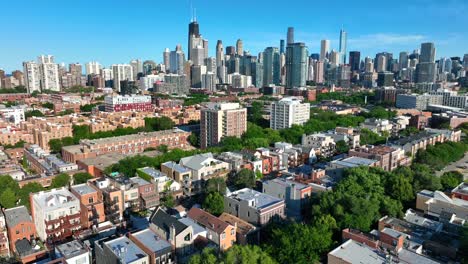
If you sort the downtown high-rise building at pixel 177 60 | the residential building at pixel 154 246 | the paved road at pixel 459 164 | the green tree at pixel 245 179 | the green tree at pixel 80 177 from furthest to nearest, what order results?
the downtown high-rise building at pixel 177 60 < the paved road at pixel 459 164 < the green tree at pixel 80 177 < the green tree at pixel 245 179 < the residential building at pixel 154 246

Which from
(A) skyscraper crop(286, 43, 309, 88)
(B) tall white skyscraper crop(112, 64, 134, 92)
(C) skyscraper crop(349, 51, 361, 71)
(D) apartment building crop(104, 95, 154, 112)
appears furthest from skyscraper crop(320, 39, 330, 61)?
(D) apartment building crop(104, 95, 154, 112)

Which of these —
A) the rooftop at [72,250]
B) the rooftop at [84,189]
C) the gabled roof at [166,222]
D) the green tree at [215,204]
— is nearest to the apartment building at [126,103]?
the rooftop at [84,189]

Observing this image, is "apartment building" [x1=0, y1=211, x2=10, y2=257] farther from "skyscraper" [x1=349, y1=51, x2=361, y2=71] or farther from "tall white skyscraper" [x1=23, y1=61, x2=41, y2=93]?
"skyscraper" [x1=349, y1=51, x2=361, y2=71]

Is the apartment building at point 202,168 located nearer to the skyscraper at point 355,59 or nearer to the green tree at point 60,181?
the green tree at point 60,181

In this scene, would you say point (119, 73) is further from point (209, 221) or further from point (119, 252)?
point (119, 252)

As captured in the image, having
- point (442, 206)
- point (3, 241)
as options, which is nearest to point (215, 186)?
point (3, 241)
